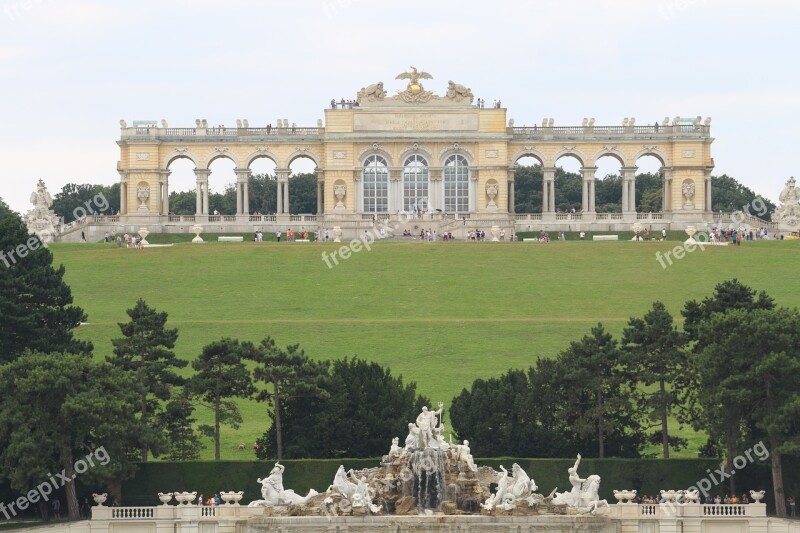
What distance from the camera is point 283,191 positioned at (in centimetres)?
10756

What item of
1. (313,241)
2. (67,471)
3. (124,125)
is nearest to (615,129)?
(313,241)

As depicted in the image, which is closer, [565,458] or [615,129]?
[565,458]

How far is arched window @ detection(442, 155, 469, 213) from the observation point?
348 feet

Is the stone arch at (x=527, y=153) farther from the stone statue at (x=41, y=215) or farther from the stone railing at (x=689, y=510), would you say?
the stone railing at (x=689, y=510)

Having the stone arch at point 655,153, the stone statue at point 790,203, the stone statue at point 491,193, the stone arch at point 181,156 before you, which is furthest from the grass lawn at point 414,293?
the stone arch at point 655,153

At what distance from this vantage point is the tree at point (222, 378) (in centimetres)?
5956

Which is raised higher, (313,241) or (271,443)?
(313,241)

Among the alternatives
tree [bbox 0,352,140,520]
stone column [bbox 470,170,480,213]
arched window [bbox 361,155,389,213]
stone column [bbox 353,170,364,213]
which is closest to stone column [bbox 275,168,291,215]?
stone column [bbox 353,170,364,213]

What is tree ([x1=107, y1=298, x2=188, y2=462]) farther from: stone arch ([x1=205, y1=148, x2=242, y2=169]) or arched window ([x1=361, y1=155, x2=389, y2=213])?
stone arch ([x1=205, y1=148, x2=242, y2=169])

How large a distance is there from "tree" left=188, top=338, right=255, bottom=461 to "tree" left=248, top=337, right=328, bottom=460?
48cm

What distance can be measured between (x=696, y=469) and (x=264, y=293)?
2737 centimetres

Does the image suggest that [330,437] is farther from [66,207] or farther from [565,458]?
[66,207]

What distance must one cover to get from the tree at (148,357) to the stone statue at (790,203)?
49109mm

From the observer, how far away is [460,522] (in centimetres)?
5247
